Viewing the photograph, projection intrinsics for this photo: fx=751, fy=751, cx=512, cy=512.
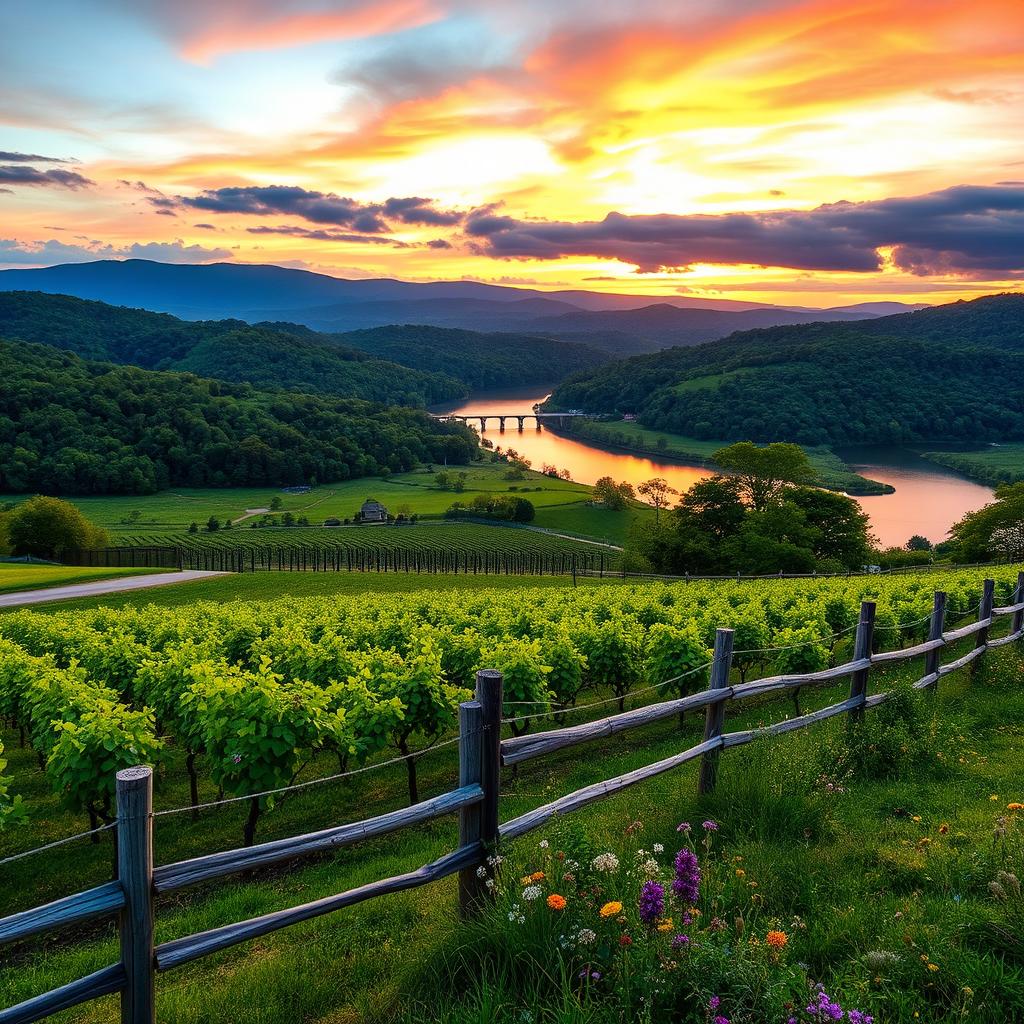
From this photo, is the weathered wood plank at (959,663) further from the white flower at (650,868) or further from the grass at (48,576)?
the grass at (48,576)

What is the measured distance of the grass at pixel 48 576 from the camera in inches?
1373

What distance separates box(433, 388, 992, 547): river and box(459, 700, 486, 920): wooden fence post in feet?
280

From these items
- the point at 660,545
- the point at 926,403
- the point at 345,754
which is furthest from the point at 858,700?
the point at 926,403

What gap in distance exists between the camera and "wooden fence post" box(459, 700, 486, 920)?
456 cm

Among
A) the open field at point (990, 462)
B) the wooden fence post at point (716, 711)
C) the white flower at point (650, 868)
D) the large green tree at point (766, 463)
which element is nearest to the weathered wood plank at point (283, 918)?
the white flower at point (650, 868)

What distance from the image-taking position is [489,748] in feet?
15.2

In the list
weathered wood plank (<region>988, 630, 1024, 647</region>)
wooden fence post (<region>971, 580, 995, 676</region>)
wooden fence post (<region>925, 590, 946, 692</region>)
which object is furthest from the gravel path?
weathered wood plank (<region>988, 630, 1024, 647</region>)

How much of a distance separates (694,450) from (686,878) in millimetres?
158634

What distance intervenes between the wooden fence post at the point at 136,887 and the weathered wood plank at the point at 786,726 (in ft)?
15.0

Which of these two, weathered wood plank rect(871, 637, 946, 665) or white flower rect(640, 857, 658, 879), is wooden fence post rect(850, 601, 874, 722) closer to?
weathered wood plank rect(871, 637, 946, 665)

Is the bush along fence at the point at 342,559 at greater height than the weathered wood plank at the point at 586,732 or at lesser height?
lesser

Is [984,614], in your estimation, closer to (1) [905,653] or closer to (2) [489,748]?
(1) [905,653]

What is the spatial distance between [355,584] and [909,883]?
34258 millimetres

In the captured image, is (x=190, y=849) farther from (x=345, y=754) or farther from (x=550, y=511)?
(x=550, y=511)
